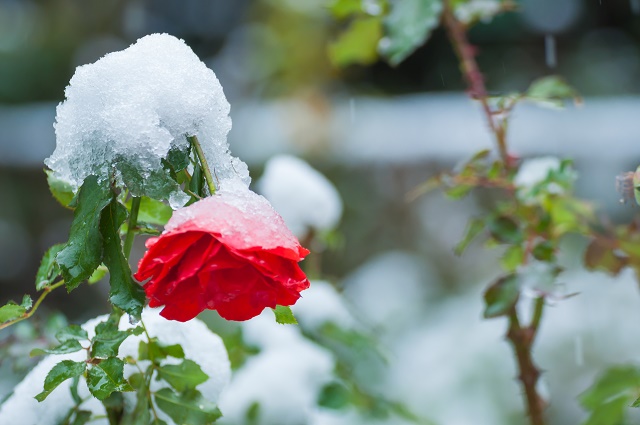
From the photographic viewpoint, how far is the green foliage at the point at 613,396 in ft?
2.08

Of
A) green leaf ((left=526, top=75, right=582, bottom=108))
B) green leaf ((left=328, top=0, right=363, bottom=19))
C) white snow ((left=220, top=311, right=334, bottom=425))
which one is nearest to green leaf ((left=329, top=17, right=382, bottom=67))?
green leaf ((left=328, top=0, right=363, bottom=19))

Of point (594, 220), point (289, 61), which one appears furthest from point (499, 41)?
point (594, 220)

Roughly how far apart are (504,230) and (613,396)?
0.17 meters

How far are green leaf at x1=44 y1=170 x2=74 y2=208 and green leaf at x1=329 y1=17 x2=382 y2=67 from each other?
16.7 inches

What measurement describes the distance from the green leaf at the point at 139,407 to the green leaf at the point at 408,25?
0.37 meters

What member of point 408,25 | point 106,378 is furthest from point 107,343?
point 408,25


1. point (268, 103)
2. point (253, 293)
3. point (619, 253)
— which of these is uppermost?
point (253, 293)

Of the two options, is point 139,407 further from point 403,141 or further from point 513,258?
point 403,141

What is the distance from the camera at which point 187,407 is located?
0.43 meters

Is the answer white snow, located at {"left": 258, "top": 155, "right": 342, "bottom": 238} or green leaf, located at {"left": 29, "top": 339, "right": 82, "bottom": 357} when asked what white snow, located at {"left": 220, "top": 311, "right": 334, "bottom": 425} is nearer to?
white snow, located at {"left": 258, "top": 155, "right": 342, "bottom": 238}

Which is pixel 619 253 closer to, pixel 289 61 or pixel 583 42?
pixel 289 61

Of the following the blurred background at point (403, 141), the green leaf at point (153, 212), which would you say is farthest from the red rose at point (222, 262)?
the blurred background at point (403, 141)

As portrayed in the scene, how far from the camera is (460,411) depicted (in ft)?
4.42

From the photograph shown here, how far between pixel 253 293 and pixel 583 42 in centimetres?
315
